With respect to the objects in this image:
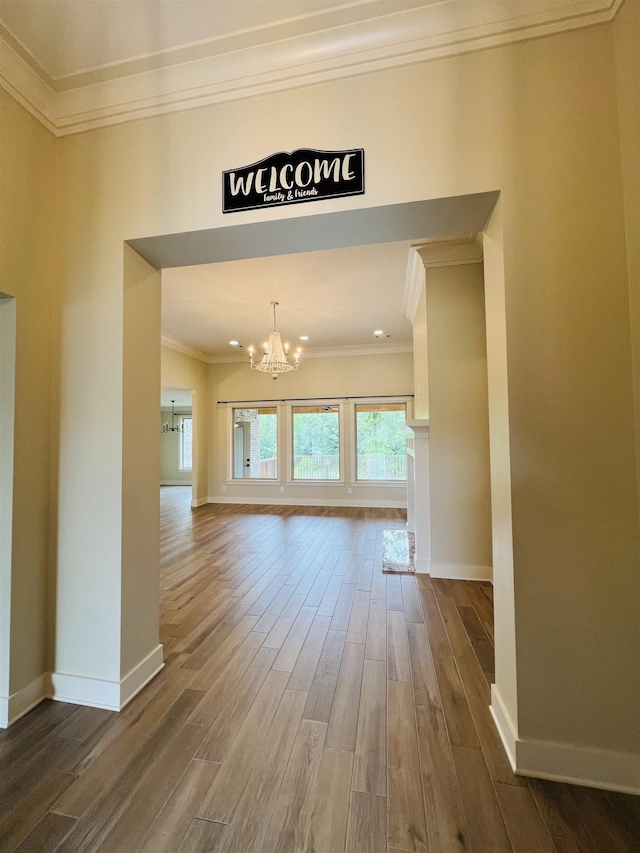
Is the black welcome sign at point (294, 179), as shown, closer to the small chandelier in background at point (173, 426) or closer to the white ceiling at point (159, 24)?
the white ceiling at point (159, 24)

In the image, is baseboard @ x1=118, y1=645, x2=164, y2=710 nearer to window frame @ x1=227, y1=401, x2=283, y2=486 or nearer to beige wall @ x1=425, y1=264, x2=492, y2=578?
beige wall @ x1=425, y1=264, x2=492, y2=578

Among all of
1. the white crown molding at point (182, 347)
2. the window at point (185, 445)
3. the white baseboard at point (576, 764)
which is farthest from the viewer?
the window at point (185, 445)

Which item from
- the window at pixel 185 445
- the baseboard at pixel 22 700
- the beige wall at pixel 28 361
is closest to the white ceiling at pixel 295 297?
the beige wall at pixel 28 361

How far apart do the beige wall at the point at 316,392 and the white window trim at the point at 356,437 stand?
28 millimetres

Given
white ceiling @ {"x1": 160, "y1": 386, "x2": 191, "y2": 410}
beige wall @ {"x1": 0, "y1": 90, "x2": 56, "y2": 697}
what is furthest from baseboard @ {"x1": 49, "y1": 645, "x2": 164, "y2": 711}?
white ceiling @ {"x1": 160, "y1": 386, "x2": 191, "y2": 410}

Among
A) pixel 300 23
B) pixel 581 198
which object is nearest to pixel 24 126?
pixel 300 23

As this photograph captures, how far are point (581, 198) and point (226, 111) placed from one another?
154 centimetres

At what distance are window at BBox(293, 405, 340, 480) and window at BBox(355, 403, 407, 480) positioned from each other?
0.46m

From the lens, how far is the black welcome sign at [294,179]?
1.43 m

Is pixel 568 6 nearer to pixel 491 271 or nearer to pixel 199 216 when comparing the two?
pixel 491 271

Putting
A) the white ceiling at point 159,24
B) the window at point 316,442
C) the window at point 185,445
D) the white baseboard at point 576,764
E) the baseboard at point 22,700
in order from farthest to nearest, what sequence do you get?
the window at point 185,445 < the window at point 316,442 < the baseboard at point 22,700 < the white ceiling at point 159,24 < the white baseboard at point 576,764

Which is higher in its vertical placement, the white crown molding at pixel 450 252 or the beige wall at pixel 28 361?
the white crown molding at pixel 450 252

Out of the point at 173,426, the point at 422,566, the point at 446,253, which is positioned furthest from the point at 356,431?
the point at 173,426

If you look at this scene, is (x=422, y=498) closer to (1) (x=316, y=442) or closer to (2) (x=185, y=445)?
(1) (x=316, y=442)
